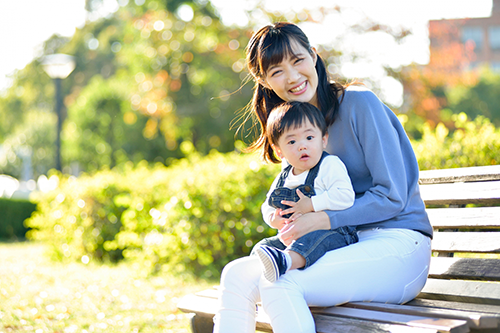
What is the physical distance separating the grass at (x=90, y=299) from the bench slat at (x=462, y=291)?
1902 millimetres

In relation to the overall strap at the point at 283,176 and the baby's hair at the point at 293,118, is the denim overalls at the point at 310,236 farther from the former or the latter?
the baby's hair at the point at 293,118

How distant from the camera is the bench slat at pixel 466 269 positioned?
234 cm

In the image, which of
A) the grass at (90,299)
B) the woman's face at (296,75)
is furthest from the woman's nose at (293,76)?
the grass at (90,299)

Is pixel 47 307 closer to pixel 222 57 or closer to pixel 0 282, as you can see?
pixel 0 282

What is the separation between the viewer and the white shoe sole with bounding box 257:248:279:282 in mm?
1916

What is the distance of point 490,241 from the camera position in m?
2.46

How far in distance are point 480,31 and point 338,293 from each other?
58.8m

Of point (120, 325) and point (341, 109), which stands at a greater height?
point (341, 109)

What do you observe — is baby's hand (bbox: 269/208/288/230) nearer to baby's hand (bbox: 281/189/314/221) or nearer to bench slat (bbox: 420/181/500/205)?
baby's hand (bbox: 281/189/314/221)

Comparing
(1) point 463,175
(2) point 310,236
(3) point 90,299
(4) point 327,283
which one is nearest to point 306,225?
(2) point 310,236

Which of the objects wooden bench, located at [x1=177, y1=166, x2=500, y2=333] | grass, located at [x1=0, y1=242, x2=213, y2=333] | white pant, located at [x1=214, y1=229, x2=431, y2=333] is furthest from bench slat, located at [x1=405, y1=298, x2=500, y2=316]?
grass, located at [x1=0, y1=242, x2=213, y2=333]

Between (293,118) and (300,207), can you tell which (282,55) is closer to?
(293,118)

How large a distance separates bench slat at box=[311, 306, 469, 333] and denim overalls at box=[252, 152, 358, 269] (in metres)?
0.20

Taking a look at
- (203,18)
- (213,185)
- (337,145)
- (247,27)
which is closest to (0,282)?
(213,185)
